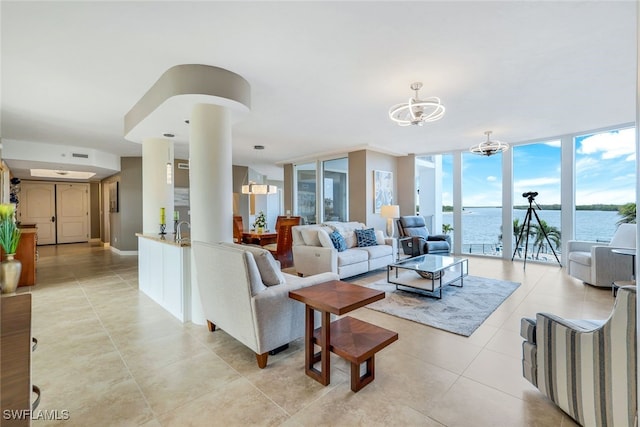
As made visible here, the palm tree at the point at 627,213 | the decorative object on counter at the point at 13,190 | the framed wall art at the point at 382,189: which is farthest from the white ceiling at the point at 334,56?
the decorative object on counter at the point at 13,190

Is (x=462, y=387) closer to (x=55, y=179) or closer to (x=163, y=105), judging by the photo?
(x=163, y=105)

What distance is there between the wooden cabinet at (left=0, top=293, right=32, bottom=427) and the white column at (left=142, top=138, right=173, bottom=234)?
3865mm

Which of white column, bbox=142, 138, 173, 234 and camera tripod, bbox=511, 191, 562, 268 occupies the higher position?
white column, bbox=142, 138, 173, 234

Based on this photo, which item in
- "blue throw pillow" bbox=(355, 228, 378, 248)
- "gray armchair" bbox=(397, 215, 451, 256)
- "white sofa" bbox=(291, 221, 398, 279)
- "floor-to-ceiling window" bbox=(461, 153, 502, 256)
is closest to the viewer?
"white sofa" bbox=(291, 221, 398, 279)

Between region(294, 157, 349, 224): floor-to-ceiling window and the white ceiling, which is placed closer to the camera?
the white ceiling

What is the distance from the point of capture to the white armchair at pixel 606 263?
13.1 feet

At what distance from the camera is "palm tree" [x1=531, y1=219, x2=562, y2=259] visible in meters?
5.89

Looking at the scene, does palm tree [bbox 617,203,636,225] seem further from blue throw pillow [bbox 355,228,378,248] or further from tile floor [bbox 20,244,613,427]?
blue throw pillow [bbox 355,228,378,248]

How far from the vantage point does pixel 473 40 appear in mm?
2393

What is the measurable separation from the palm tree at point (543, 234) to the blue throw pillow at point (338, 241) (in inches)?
170

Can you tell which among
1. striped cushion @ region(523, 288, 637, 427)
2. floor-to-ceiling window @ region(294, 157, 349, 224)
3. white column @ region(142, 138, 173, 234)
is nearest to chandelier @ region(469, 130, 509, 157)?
floor-to-ceiling window @ region(294, 157, 349, 224)

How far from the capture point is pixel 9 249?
1357 mm

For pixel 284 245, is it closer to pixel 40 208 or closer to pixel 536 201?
pixel 536 201

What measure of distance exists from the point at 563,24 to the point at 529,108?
7.24 feet
